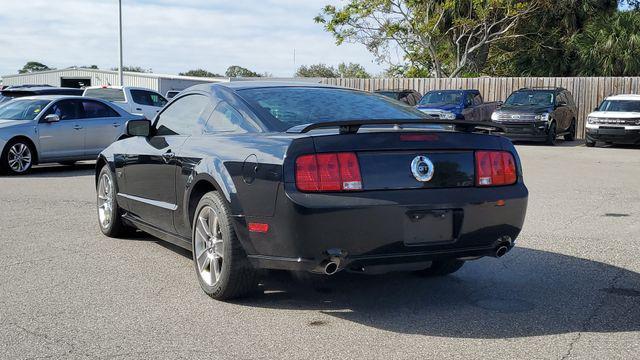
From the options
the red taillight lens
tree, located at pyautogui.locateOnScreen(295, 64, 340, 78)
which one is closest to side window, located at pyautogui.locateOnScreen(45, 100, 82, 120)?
the red taillight lens

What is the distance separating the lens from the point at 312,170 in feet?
14.8

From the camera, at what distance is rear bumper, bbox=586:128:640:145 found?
21.8 metres

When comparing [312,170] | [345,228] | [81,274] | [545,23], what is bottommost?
[81,274]

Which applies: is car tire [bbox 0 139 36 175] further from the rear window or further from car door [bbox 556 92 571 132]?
car door [bbox 556 92 571 132]

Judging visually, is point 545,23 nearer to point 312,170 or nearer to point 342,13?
point 342,13

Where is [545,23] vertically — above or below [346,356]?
above

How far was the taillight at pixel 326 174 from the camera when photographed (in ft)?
14.8

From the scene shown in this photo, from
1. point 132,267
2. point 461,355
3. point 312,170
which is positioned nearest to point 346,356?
point 461,355

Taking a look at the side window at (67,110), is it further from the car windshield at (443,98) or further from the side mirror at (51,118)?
the car windshield at (443,98)

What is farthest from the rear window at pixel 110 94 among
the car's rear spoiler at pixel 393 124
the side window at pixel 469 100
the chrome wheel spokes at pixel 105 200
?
the car's rear spoiler at pixel 393 124

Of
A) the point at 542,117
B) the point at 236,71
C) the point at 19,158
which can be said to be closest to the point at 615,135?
the point at 542,117

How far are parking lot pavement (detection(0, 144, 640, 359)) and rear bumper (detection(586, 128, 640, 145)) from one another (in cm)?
1496

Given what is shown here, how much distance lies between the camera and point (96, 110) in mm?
15500

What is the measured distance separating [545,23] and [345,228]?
34.5m
